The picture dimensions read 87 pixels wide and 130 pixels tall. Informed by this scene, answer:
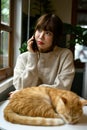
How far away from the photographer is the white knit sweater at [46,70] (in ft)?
4.83

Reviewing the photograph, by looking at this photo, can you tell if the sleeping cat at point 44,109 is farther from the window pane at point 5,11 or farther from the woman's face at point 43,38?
the window pane at point 5,11

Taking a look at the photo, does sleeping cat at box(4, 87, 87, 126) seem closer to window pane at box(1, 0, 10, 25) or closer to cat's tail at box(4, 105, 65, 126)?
cat's tail at box(4, 105, 65, 126)

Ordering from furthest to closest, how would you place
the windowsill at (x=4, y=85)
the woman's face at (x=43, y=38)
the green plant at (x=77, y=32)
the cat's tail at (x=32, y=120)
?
the green plant at (x=77, y=32) → the windowsill at (x=4, y=85) → the woman's face at (x=43, y=38) → the cat's tail at (x=32, y=120)

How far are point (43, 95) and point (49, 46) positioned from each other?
1.52ft

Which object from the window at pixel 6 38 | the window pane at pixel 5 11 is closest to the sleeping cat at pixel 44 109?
the window at pixel 6 38

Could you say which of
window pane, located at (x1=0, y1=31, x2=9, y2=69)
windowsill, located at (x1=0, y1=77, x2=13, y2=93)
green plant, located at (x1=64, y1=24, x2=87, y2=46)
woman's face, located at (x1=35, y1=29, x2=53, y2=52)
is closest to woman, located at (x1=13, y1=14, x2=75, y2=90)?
woman's face, located at (x1=35, y1=29, x2=53, y2=52)

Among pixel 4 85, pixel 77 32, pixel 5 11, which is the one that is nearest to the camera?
pixel 4 85

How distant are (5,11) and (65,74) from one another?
0.95m

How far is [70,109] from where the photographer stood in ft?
3.33

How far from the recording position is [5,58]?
2.16 meters

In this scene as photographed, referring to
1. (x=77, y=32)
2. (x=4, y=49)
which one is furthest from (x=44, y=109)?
Answer: (x=77, y=32)

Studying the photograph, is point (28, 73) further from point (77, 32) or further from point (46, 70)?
point (77, 32)

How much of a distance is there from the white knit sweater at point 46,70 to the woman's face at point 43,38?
7 cm

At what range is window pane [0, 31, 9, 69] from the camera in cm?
204
